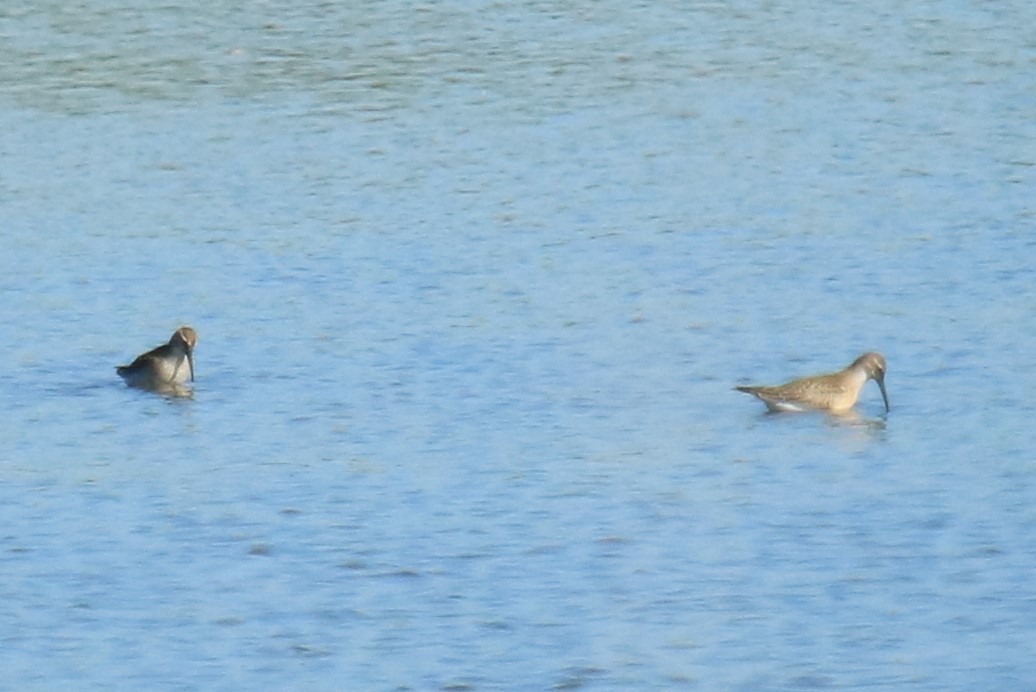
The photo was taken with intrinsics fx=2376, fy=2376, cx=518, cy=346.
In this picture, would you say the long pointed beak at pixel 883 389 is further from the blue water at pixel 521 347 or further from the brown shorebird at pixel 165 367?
the brown shorebird at pixel 165 367

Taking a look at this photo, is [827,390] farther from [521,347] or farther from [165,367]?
[165,367]

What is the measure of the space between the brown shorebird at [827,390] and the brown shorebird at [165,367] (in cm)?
387

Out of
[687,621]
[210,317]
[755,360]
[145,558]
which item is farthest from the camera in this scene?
[210,317]

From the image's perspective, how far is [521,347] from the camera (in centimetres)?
1662

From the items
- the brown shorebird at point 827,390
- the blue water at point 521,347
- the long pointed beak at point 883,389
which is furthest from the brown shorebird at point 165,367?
the long pointed beak at point 883,389

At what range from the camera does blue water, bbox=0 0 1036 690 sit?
36.4 ft

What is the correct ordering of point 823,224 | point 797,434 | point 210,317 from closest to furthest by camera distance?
1. point 797,434
2. point 210,317
3. point 823,224

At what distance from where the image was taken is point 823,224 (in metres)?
20.2

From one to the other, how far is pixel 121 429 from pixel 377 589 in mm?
4296

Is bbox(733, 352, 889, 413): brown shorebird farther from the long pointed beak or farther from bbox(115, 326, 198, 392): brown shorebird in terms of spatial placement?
bbox(115, 326, 198, 392): brown shorebird

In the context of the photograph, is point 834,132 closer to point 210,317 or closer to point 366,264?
point 366,264

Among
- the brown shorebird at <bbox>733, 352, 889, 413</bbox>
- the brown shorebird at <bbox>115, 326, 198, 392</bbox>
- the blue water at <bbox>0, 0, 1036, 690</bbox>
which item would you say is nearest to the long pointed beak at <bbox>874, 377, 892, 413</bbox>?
the brown shorebird at <bbox>733, 352, 889, 413</bbox>

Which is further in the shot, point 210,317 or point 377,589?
point 210,317

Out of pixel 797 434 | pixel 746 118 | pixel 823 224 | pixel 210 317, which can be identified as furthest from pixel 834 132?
pixel 797 434
